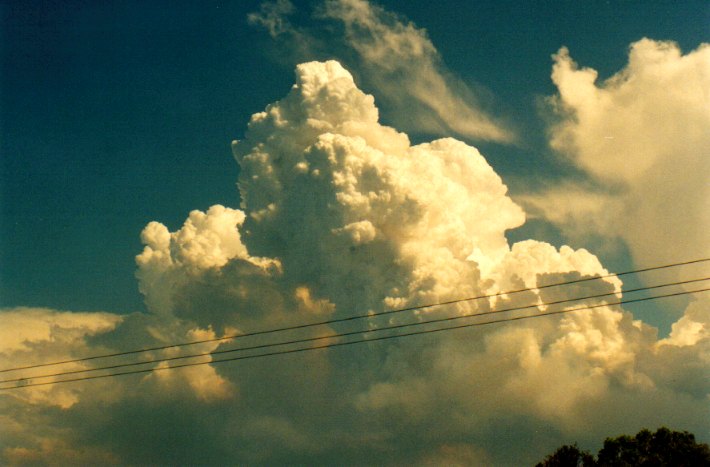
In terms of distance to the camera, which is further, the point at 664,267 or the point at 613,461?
the point at 613,461

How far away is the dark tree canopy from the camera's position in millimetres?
158750

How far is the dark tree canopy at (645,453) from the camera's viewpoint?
15875 centimetres

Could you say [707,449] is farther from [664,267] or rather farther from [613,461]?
[664,267]

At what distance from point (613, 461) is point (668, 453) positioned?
27.2ft

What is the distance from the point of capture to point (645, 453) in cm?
16088

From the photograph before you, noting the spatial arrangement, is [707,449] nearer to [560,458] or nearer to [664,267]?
[560,458]

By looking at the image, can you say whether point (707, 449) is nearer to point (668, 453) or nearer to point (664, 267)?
point (668, 453)

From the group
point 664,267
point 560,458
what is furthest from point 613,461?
point 664,267

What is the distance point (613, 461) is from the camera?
6339 inches

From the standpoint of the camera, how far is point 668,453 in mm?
159750

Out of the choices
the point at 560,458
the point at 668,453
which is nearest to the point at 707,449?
the point at 668,453

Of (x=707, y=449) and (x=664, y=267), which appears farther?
(x=707, y=449)

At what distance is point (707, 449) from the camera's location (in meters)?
159

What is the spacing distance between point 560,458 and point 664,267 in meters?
70.8
